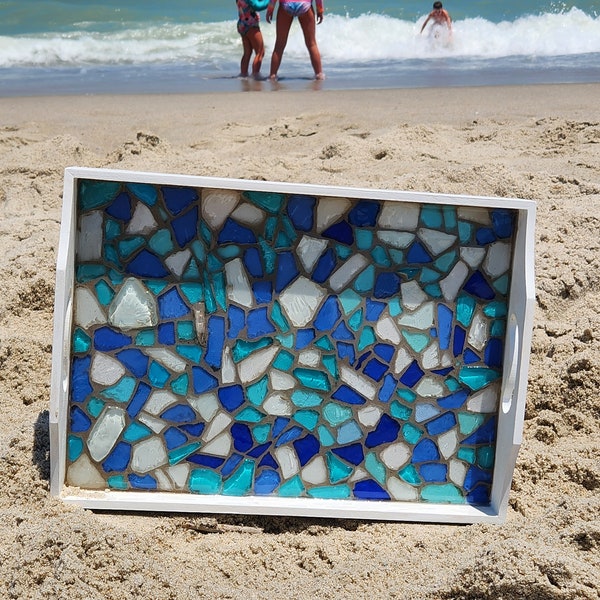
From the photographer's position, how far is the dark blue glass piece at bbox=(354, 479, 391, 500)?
1967 millimetres

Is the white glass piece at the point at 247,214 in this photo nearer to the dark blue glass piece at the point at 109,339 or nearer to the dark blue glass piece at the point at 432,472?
the dark blue glass piece at the point at 109,339

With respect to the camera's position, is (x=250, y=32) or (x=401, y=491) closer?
(x=401, y=491)

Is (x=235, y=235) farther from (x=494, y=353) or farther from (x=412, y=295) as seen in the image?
(x=494, y=353)

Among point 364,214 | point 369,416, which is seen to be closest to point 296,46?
point 364,214

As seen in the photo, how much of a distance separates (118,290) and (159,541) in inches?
21.4

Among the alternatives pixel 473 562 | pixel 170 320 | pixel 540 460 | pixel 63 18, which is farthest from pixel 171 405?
pixel 63 18

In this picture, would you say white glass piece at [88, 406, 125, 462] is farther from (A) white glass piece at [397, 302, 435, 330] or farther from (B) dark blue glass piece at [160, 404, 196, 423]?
(A) white glass piece at [397, 302, 435, 330]

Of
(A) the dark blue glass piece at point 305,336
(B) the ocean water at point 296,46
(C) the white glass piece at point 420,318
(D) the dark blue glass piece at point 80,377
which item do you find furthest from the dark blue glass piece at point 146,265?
(B) the ocean water at point 296,46

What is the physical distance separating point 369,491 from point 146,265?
71cm

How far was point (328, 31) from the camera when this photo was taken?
12078 millimetres

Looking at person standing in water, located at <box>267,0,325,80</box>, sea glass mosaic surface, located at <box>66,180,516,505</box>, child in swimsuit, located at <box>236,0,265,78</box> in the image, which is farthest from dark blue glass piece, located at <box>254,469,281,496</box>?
child in swimsuit, located at <box>236,0,265,78</box>

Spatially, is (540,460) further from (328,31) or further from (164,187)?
(328,31)

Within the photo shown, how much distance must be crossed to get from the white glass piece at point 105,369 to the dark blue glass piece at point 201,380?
159 millimetres

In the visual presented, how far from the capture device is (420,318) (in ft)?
6.39
